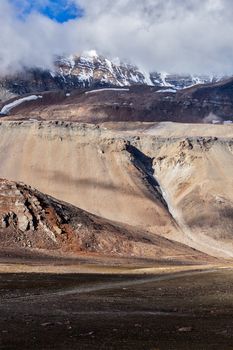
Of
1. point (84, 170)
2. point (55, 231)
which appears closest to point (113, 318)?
point (55, 231)

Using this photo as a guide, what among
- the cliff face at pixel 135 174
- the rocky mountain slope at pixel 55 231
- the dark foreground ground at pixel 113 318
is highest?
the cliff face at pixel 135 174

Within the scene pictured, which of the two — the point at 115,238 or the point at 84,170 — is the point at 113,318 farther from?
the point at 84,170

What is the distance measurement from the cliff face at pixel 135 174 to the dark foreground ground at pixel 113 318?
79.3 metres

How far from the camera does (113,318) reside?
22812 millimetres

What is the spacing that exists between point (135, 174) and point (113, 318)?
123882 millimetres

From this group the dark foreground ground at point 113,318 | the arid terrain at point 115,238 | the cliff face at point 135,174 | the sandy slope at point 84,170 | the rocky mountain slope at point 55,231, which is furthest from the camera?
the sandy slope at point 84,170

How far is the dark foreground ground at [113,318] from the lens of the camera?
17469 mm

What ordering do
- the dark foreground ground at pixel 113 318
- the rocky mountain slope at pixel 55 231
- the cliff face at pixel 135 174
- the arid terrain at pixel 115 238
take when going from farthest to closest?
1. the cliff face at pixel 135 174
2. the rocky mountain slope at pixel 55 231
3. the arid terrain at pixel 115 238
4. the dark foreground ground at pixel 113 318

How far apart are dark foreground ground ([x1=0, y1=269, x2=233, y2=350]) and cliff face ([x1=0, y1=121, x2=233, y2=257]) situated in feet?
260

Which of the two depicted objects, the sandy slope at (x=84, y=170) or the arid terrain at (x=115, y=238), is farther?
the sandy slope at (x=84, y=170)

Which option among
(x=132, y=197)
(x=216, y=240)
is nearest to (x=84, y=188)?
(x=132, y=197)

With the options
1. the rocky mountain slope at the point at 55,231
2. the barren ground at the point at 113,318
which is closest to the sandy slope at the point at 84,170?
the rocky mountain slope at the point at 55,231

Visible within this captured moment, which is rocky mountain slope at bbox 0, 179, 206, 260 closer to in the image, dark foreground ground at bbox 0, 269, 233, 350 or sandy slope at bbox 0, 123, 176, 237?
sandy slope at bbox 0, 123, 176, 237

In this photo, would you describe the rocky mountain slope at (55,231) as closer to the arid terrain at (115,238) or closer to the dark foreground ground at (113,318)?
the arid terrain at (115,238)
